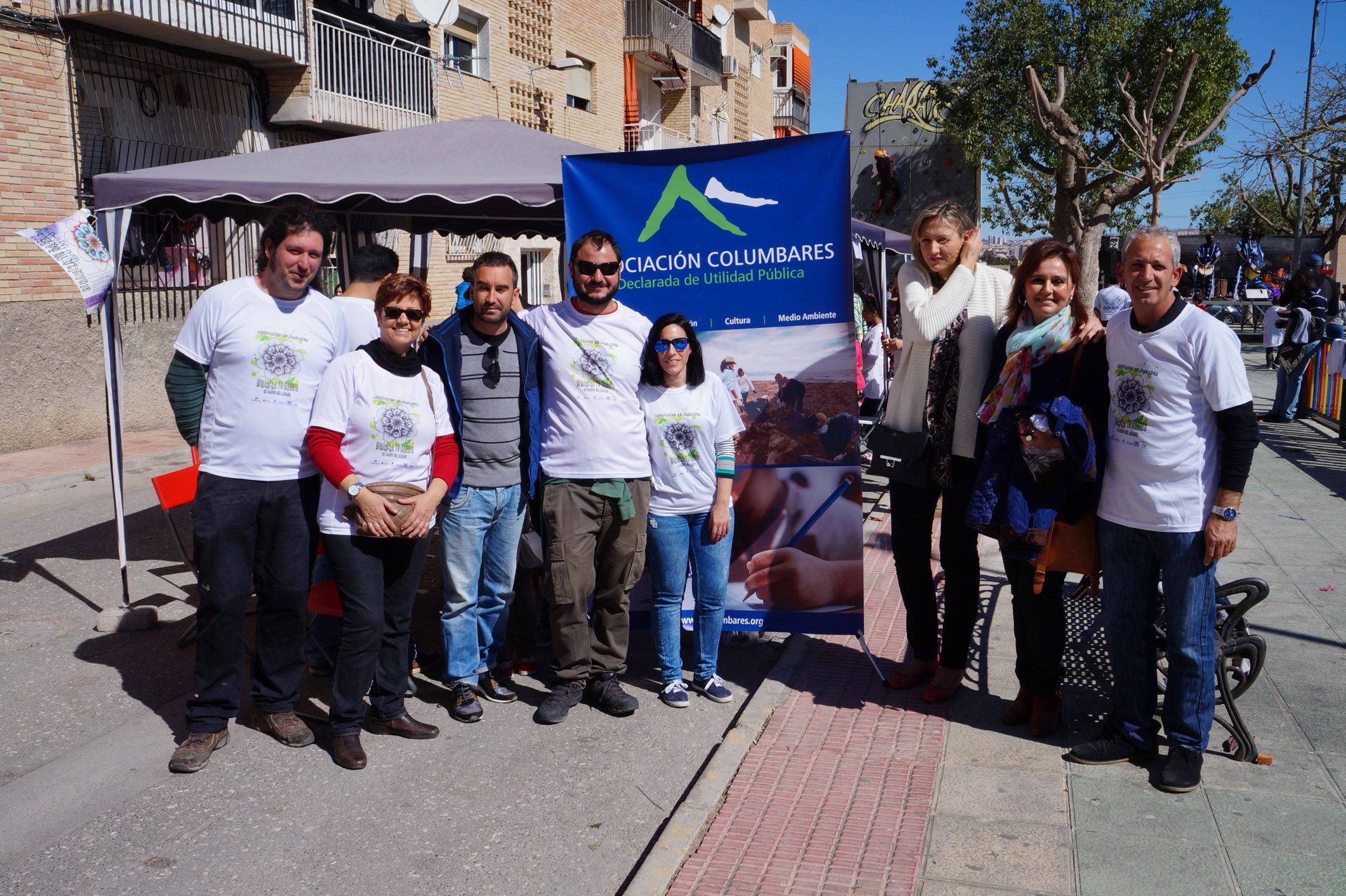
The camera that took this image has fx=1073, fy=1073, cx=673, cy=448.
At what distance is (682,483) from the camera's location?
14.6 ft

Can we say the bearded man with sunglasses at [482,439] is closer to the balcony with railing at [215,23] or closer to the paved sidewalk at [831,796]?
the paved sidewalk at [831,796]

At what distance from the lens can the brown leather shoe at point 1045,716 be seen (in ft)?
13.7

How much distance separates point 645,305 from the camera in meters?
4.89

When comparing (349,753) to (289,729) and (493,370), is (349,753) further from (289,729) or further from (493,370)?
(493,370)

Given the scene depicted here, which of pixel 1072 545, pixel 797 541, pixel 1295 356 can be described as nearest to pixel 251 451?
pixel 797 541

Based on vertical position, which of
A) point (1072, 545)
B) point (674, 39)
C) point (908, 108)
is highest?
point (674, 39)

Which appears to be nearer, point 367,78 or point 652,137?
point 367,78

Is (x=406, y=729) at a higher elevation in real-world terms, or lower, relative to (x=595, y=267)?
lower

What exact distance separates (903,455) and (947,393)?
0.31m

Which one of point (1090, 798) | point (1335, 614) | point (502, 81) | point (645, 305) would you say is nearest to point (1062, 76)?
point (502, 81)

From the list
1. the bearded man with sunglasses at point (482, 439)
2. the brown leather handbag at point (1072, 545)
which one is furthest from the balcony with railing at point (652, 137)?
the brown leather handbag at point (1072, 545)

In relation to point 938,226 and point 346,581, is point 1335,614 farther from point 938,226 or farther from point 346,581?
point 346,581

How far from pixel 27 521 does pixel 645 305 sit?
20.4 feet

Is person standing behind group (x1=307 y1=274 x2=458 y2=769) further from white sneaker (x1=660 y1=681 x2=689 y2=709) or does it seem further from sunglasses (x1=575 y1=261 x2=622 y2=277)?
white sneaker (x1=660 y1=681 x2=689 y2=709)
